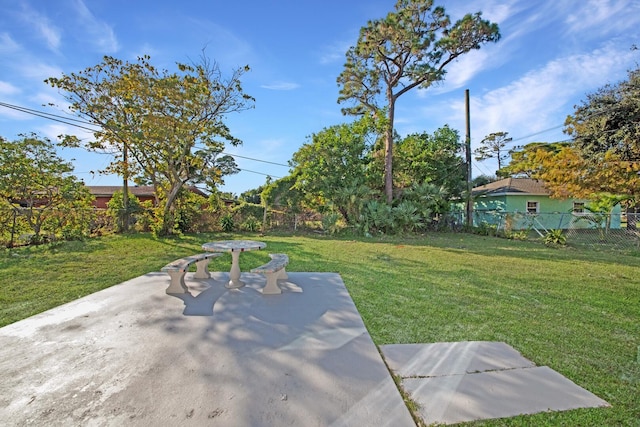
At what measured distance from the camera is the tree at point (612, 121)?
418 inches

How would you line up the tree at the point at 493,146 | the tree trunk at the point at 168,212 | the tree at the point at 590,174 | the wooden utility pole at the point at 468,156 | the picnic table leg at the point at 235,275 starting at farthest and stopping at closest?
the tree at the point at 493,146, the wooden utility pole at the point at 468,156, the tree trunk at the point at 168,212, the tree at the point at 590,174, the picnic table leg at the point at 235,275

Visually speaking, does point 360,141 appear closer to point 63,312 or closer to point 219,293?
point 219,293

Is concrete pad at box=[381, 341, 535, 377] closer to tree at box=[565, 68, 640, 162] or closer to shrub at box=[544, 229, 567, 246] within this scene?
shrub at box=[544, 229, 567, 246]

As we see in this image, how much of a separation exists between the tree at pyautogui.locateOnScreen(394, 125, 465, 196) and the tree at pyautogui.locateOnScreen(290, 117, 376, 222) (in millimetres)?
2609

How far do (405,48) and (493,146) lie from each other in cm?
2716

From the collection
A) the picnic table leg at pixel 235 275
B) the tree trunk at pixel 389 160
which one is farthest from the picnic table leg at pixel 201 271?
the tree trunk at pixel 389 160

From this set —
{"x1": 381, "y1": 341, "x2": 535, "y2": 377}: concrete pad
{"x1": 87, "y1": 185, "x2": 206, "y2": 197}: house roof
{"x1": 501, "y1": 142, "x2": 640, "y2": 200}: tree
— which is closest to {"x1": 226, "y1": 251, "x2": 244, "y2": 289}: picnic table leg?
{"x1": 381, "y1": 341, "x2": 535, "y2": 377}: concrete pad

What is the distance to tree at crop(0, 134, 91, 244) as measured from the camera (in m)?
8.42

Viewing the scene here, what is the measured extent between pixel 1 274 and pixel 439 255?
10.1m

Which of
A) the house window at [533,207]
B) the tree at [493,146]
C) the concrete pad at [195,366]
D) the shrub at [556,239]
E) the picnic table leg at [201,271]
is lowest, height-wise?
the concrete pad at [195,366]

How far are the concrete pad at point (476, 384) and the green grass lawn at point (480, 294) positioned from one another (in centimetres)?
11

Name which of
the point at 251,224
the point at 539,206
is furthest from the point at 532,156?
the point at 251,224

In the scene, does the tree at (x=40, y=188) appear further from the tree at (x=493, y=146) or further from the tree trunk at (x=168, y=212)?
the tree at (x=493, y=146)

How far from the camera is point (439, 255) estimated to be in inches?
324
